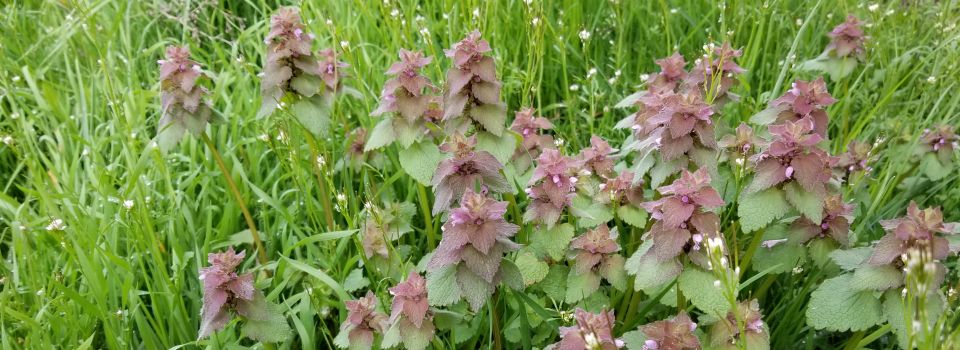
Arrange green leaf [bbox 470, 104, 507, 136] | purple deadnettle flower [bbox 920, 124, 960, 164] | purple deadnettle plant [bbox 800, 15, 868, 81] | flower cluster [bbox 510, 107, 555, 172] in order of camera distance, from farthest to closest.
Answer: purple deadnettle plant [bbox 800, 15, 868, 81] → purple deadnettle flower [bbox 920, 124, 960, 164] → flower cluster [bbox 510, 107, 555, 172] → green leaf [bbox 470, 104, 507, 136]

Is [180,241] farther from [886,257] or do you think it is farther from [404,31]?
[886,257]

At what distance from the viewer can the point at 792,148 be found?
1.79 meters

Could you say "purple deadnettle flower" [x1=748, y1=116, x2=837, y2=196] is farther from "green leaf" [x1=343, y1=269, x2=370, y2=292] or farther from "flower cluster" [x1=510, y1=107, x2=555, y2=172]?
"green leaf" [x1=343, y1=269, x2=370, y2=292]


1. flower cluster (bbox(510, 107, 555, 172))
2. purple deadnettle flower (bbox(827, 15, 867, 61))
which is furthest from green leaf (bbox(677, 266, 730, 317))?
purple deadnettle flower (bbox(827, 15, 867, 61))

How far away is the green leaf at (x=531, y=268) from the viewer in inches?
84.5

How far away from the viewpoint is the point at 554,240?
2189mm

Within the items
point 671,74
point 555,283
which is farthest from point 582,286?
point 671,74

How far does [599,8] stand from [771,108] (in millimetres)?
1732

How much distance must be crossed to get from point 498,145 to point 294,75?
29.3 inches

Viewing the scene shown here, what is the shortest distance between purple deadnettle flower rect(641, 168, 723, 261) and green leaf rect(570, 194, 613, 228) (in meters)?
0.44

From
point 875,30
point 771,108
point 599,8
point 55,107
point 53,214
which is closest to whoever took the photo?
point 771,108

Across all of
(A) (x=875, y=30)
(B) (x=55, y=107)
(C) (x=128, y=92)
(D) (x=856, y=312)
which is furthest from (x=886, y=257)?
(B) (x=55, y=107)

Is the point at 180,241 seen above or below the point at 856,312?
below

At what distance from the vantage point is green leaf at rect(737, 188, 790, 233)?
1801 mm
